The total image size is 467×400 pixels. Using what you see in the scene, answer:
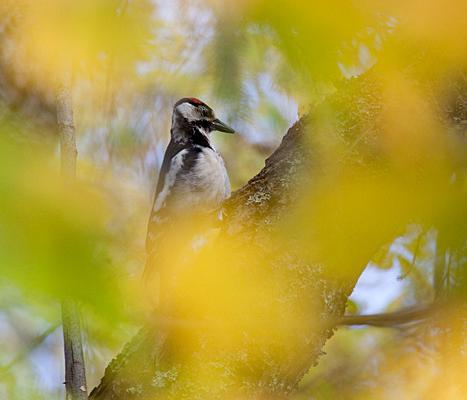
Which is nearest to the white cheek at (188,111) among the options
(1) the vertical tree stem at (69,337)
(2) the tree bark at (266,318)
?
(2) the tree bark at (266,318)

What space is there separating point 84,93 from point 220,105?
1227 millimetres

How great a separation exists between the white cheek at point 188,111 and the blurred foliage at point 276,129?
1.19m

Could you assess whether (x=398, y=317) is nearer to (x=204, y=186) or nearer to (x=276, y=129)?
(x=276, y=129)

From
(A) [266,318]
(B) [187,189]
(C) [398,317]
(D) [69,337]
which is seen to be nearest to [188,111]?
(B) [187,189]

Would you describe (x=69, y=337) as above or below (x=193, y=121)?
below

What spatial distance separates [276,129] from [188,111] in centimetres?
173

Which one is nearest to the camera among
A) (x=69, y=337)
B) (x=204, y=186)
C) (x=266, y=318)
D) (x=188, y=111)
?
(x=69, y=337)

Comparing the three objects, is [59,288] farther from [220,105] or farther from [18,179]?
[220,105]

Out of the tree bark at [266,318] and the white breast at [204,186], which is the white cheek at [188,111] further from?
the tree bark at [266,318]

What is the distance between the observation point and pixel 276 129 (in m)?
2.72

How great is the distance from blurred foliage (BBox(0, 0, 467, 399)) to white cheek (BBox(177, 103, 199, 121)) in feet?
3.89

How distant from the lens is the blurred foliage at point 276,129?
0.71 meters

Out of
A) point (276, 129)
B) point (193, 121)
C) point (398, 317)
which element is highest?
point (193, 121)

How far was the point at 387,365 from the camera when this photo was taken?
9.27 feet
